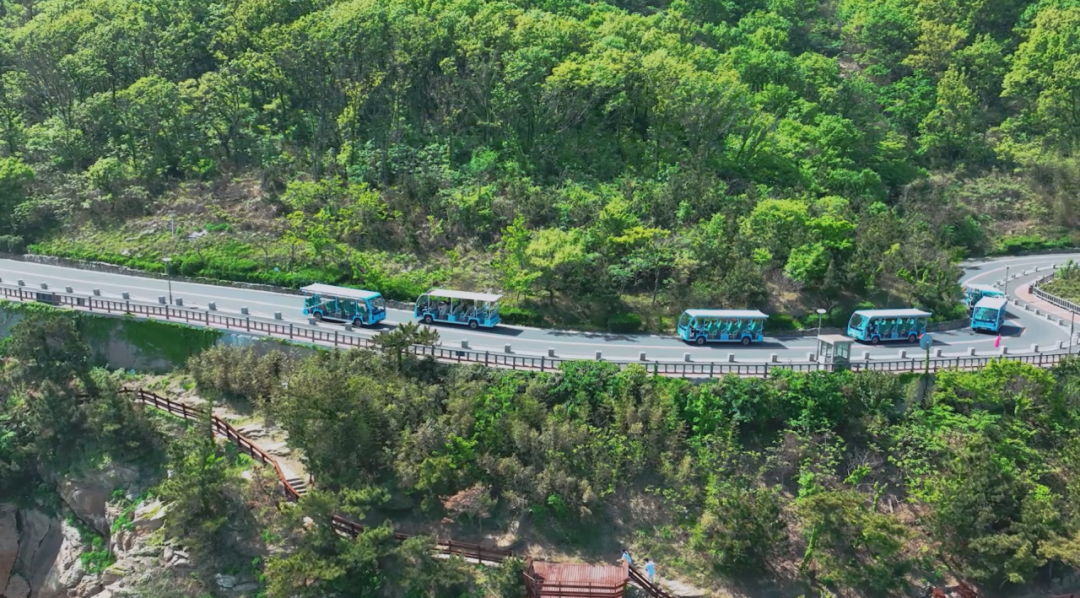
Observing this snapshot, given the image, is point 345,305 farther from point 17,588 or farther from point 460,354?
point 17,588

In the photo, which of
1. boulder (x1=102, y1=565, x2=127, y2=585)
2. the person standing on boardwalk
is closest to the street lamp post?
boulder (x1=102, y1=565, x2=127, y2=585)

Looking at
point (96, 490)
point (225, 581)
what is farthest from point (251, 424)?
point (225, 581)

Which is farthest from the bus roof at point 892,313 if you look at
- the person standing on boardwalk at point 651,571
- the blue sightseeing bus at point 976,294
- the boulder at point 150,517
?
the boulder at point 150,517

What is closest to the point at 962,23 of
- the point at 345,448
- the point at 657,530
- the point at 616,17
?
the point at 616,17

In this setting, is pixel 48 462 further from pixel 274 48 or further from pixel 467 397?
pixel 274 48

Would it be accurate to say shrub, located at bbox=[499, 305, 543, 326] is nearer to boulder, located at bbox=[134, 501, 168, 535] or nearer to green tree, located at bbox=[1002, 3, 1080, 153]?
boulder, located at bbox=[134, 501, 168, 535]
